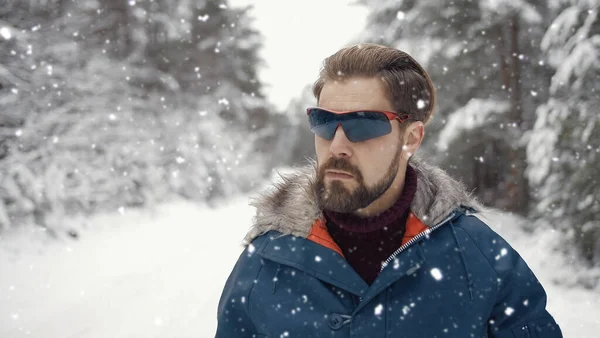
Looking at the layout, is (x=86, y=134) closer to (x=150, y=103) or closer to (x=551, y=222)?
(x=150, y=103)

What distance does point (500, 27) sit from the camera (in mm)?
9352

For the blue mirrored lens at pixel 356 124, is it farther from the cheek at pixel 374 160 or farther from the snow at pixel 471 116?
the snow at pixel 471 116

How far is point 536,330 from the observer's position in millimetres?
1977

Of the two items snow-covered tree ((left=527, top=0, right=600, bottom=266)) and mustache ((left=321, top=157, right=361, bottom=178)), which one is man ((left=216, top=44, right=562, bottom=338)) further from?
snow-covered tree ((left=527, top=0, right=600, bottom=266))

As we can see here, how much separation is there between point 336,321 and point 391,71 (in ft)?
4.34

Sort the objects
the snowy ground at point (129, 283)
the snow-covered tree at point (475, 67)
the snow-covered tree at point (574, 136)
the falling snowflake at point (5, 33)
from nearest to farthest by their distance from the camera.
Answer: the snowy ground at point (129, 283), the snow-covered tree at point (574, 136), the falling snowflake at point (5, 33), the snow-covered tree at point (475, 67)

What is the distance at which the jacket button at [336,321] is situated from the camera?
6.18 feet

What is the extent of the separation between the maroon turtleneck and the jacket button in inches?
14.1

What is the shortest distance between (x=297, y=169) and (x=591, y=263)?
6.07 meters

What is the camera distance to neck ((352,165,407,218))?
2.30 m

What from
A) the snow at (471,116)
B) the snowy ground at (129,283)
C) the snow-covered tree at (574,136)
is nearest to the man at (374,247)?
the snowy ground at (129,283)

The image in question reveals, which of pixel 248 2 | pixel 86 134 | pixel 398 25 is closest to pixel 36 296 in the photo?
pixel 86 134

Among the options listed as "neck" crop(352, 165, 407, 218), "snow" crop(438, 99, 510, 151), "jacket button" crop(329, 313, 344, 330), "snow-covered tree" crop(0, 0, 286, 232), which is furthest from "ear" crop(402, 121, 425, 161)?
"snow-covered tree" crop(0, 0, 286, 232)

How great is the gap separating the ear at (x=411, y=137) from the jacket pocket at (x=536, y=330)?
1044 millimetres
